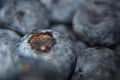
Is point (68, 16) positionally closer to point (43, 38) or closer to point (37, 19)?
point (37, 19)

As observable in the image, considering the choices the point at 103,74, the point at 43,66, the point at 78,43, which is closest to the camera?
the point at 43,66

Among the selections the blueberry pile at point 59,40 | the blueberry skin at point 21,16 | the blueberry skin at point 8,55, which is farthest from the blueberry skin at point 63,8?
the blueberry skin at point 8,55

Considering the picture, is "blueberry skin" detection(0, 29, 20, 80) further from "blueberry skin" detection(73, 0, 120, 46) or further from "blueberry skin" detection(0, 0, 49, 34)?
"blueberry skin" detection(73, 0, 120, 46)

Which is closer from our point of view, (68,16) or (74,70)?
(74,70)

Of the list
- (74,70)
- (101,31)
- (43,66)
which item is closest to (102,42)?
(101,31)

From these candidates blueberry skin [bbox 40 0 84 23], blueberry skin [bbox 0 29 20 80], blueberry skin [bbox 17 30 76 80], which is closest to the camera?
blueberry skin [bbox 0 29 20 80]

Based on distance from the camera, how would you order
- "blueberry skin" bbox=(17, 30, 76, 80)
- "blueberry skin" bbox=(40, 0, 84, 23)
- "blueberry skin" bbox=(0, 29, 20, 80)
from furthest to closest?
"blueberry skin" bbox=(40, 0, 84, 23)
"blueberry skin" bbox=(17, 30, 76, 80)
"blueberry skin" bbox=(0, 29, 20, 80)

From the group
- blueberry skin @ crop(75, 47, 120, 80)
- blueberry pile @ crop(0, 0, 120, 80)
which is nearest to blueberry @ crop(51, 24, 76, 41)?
blueberry pile @ crop(0, 0, 120, 80)

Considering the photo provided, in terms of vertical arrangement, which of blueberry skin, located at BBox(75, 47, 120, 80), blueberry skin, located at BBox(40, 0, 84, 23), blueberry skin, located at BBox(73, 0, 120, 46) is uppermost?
blueberry skin, located at BBox(40, 0, 84, 23)
